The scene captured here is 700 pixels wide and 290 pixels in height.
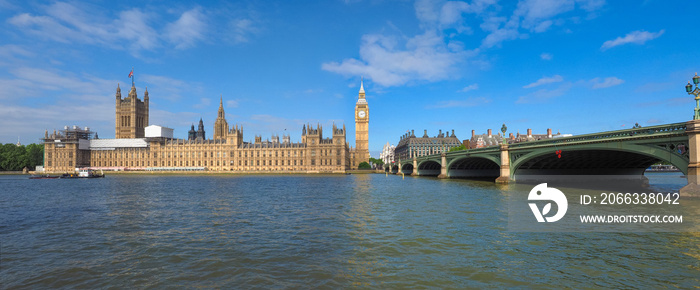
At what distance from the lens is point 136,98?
192m

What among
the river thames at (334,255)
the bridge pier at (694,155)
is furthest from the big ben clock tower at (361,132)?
the river thames at (334,255)

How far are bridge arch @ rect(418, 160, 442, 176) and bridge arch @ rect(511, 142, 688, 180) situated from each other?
127ft

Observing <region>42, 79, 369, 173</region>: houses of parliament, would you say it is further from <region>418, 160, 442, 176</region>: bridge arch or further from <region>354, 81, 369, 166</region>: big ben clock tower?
<region>418, 160, 442, 176</region>: bridge arch

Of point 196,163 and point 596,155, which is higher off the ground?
point 196,163

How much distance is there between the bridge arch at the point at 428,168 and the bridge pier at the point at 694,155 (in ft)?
224

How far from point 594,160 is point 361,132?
142m

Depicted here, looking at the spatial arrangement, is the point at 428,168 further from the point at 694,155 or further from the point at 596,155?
the point at 694,155

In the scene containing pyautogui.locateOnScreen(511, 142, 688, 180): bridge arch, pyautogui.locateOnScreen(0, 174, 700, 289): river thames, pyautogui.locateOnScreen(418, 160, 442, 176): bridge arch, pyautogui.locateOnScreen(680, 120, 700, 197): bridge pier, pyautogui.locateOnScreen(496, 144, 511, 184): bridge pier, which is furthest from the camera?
pyautogui.locateOnScreen(418, 160, 442, 176): bridge arch

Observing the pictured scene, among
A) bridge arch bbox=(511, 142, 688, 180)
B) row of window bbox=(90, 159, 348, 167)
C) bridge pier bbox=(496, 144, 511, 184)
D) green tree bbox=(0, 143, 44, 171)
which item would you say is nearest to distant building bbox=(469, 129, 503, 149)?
row of window bbox=(90, 159, 348, 167)

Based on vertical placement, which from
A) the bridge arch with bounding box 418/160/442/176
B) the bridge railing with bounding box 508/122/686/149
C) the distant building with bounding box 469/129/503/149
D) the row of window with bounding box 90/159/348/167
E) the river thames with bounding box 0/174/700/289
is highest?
the distant building with bounding box 469/129/503/149

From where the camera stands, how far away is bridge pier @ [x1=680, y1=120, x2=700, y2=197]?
26.5m

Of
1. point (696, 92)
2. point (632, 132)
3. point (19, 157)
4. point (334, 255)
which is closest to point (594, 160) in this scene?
point (632, 132)

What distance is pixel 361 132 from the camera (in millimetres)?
189500

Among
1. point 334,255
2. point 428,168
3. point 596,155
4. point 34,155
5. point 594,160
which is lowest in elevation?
point 334,255
